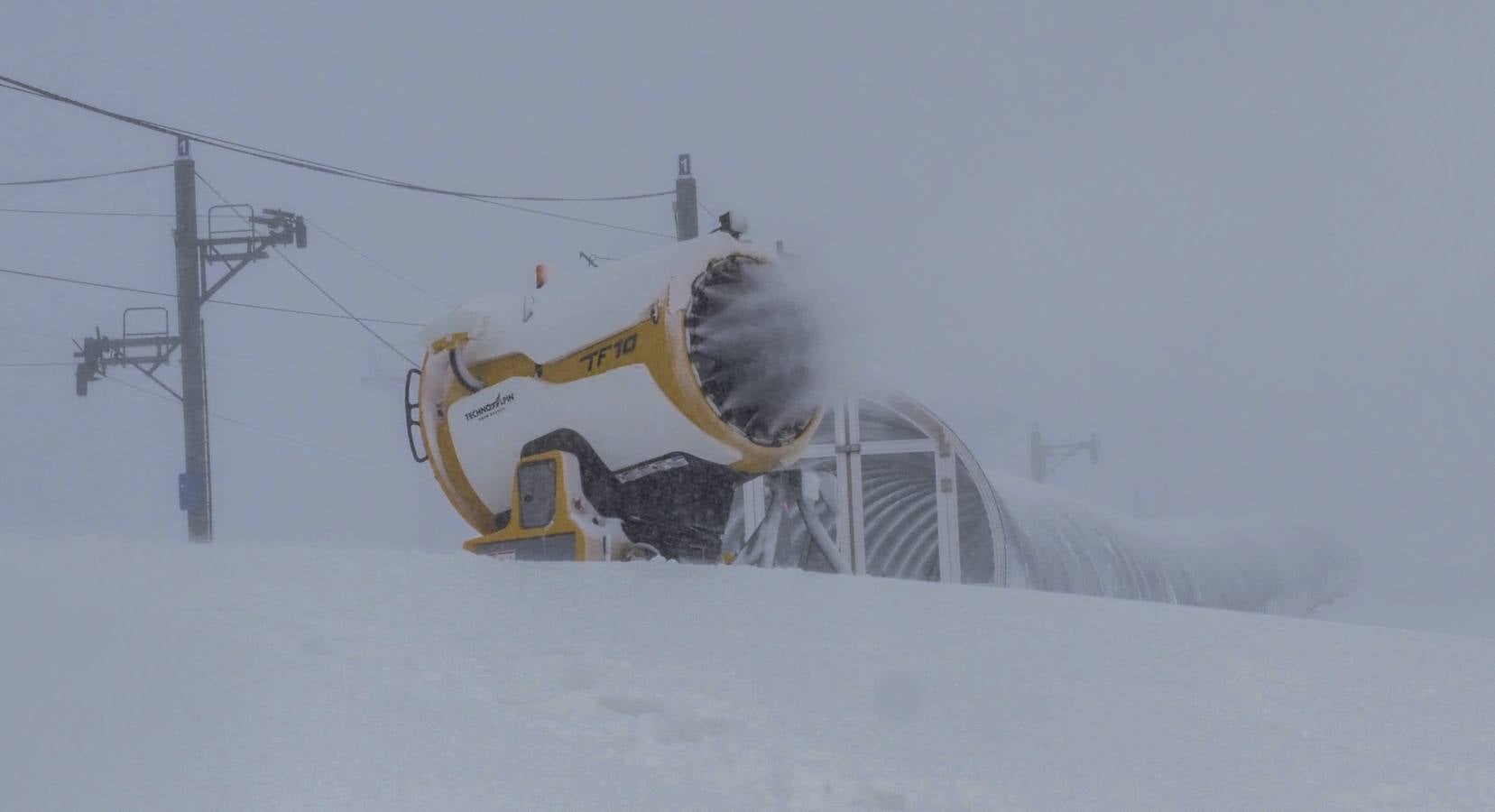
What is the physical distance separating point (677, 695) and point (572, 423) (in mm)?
2113

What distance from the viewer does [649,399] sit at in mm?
4668

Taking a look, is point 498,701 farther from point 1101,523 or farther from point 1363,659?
point 1101,523

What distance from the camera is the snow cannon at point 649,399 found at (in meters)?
4.64

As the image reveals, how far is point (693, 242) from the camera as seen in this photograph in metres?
4.70

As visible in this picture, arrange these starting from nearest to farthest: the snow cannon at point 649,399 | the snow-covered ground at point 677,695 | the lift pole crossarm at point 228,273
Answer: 1. the snow-covered ground at point 677,695
2. the snow cannon at point 649,399
3. the lift pole crossarm at point 228,273

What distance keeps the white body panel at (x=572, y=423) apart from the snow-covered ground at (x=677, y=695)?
59cm

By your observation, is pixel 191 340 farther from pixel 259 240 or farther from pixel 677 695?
pixel 677 695

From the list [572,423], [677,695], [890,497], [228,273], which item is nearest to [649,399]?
[572,423]

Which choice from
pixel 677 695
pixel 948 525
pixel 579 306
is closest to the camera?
pixel 677 695

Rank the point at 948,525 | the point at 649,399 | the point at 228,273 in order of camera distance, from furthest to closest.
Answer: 1. the point at 228,273
2. the point at 948,525
3. the point at 649,399

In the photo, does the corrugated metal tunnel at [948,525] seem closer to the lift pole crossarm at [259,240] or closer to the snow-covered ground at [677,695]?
the snow-covered ground at [677,695]

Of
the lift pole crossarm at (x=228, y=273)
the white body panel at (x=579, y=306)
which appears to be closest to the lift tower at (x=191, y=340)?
the lift pole crossarm at (x=228, y=273)

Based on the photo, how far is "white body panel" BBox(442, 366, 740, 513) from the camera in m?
4.66

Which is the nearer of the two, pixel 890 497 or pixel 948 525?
pixel 948 525
